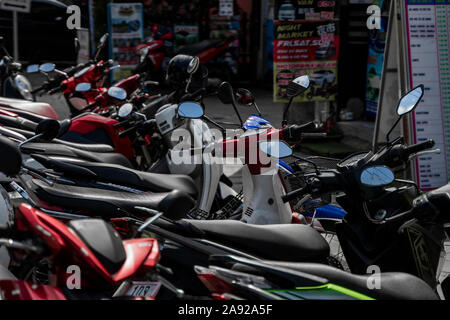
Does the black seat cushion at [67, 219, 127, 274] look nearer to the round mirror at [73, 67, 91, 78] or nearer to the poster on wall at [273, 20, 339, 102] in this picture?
the round mirror at [73, 67, 91, 78]

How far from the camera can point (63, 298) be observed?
73.5 inches

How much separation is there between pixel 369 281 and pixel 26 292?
1.20 meters

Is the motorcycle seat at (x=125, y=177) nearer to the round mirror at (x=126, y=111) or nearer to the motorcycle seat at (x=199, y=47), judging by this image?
the round mirror at (x=126, y=111)

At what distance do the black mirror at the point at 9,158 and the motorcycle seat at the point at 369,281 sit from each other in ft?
4.11

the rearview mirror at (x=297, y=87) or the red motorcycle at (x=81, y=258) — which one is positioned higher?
the rearview mirror at (x=297, y=87)

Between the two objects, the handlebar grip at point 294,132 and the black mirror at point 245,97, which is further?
the black mirror at point 245,97

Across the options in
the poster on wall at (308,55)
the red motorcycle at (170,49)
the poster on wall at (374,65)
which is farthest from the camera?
the red motorcycle at (170,49)

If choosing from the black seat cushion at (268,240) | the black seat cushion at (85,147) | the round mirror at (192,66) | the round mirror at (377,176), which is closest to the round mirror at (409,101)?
the round mirror at (377,176)

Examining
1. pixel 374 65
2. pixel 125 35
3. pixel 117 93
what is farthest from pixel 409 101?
pixel 125 35

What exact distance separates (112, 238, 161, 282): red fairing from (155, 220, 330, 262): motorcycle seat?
468 mm

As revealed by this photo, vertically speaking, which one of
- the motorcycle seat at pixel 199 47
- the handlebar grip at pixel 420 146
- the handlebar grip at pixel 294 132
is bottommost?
the handlebar grip at pixel 294 132

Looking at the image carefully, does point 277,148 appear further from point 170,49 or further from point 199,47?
point 170,49

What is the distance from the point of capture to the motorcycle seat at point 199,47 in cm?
1227

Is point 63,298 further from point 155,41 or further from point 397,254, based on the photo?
point 155,41
